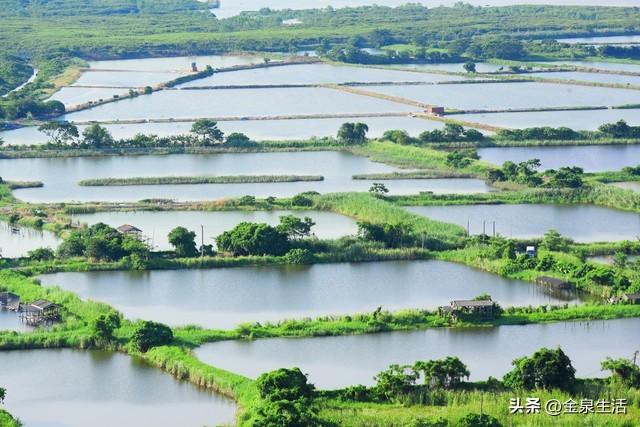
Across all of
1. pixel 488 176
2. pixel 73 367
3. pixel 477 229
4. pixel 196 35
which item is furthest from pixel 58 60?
pixel 73 367

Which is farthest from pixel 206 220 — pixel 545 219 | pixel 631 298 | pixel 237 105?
pixel 237 105

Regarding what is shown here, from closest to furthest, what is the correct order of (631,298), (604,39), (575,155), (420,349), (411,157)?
(420,349) < (631,298) < (411,157) < (575,155) < (604,39)

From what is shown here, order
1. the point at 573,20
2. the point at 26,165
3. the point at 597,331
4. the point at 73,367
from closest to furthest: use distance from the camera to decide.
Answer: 1. the point at 73,367
2. the point at 597,331
3. the point at 26,165
4. the point at 573,20

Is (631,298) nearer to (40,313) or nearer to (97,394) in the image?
(97,394)

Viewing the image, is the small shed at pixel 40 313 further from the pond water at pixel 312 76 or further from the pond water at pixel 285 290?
the pond water at pixel 312 76

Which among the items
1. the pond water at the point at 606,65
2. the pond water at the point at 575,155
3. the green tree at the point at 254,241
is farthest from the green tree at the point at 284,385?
the pond water at the point at 606,65

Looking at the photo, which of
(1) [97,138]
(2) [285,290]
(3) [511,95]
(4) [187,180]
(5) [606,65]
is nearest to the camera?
(2) [285,290]

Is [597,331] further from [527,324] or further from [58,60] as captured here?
[58,60]
